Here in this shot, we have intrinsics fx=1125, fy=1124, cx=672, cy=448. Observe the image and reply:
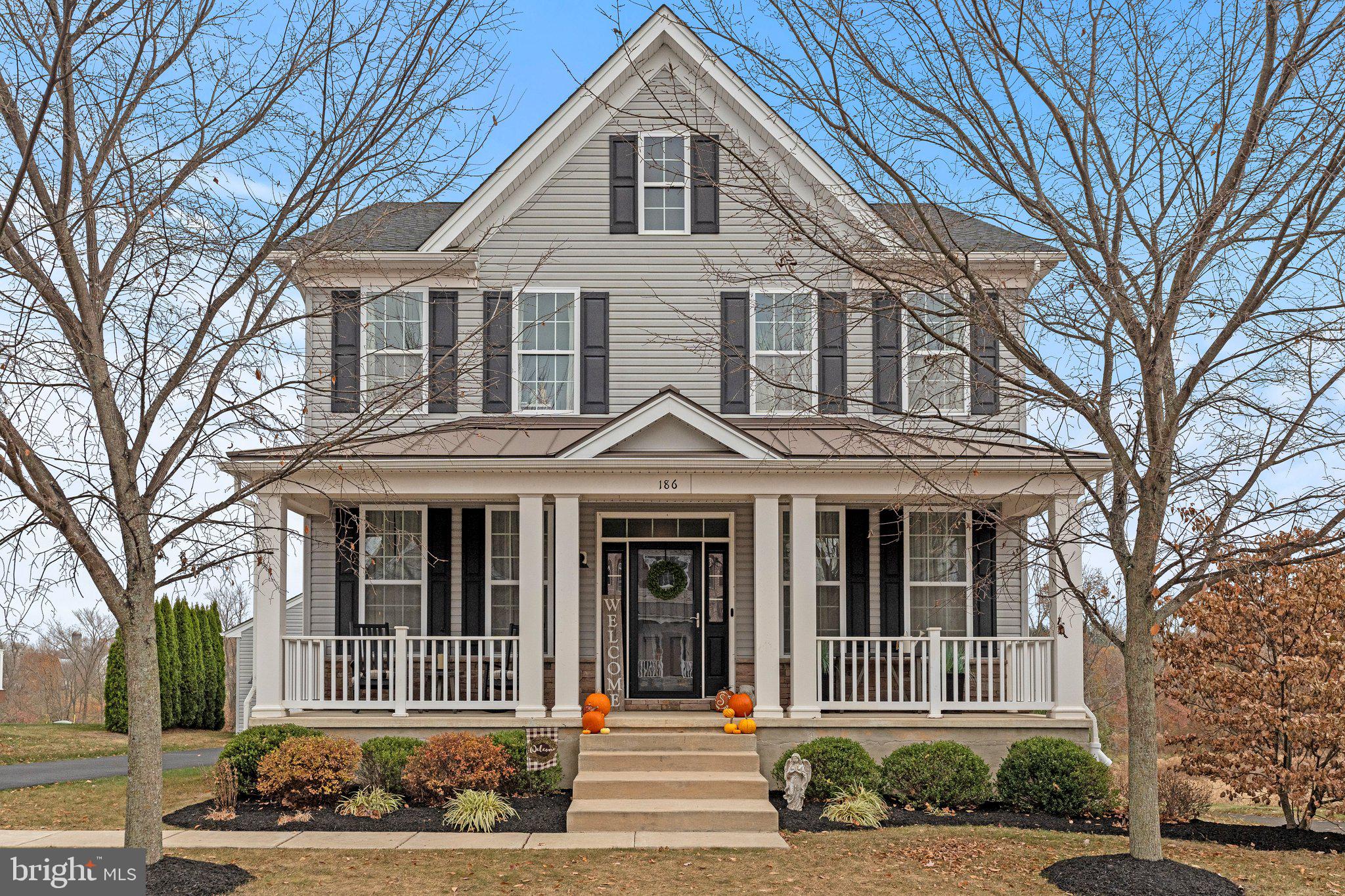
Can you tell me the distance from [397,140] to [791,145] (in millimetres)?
6998

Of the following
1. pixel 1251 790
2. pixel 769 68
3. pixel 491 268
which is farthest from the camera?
pixel 491 268

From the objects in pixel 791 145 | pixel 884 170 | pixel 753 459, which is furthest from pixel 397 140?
pixel 791 145

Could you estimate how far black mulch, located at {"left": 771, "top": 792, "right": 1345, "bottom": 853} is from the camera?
10.4 metres

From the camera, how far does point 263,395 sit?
8.17 metres

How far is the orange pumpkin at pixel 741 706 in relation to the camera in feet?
40.1

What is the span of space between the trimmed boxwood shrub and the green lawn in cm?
920

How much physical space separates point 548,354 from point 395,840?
259 inches

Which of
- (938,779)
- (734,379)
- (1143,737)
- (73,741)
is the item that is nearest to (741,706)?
(938,779)

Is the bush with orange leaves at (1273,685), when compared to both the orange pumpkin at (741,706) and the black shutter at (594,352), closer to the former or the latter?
the orange pumpkin at (741,706)

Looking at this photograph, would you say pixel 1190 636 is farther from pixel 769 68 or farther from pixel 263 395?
pixel 263 395

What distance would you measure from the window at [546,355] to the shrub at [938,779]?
235 inches

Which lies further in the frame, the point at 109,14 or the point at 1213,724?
the point at 1213,724

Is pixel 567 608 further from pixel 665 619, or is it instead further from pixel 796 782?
pixel 796 782

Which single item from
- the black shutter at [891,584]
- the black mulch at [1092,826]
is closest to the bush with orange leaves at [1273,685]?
the black mulch at [1092,826]
